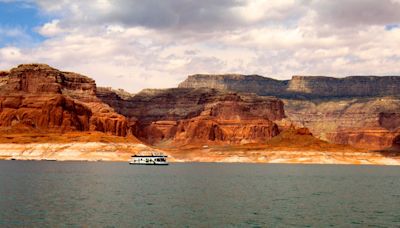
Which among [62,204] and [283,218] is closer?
[283,218]

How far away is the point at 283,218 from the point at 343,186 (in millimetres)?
54333

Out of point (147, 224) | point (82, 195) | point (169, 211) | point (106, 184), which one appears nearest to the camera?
point (147, 224)

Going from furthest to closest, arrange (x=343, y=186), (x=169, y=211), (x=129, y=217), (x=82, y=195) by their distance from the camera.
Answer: (x=343, y=186), (x=82, y=195), (x=169, y=211), (x=129, y=217)

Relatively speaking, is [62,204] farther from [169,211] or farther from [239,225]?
[239,225]

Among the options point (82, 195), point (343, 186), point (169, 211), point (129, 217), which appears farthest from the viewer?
point (343, 186)

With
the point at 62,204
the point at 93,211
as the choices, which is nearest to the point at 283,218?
the point at 93,211

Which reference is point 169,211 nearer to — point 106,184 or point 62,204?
point 62,204

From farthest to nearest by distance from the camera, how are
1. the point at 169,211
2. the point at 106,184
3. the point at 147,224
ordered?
the point at 106,184 → the point at 169,211 → the point at 147,224

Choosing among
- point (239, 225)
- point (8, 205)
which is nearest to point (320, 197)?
point (239, 225)

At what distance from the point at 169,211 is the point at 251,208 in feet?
36.0

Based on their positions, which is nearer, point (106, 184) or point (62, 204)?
point (62, 204)

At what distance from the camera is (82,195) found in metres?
91.1

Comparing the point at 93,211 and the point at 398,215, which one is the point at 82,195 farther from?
the point at 398,215

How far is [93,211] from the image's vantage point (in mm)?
73750
